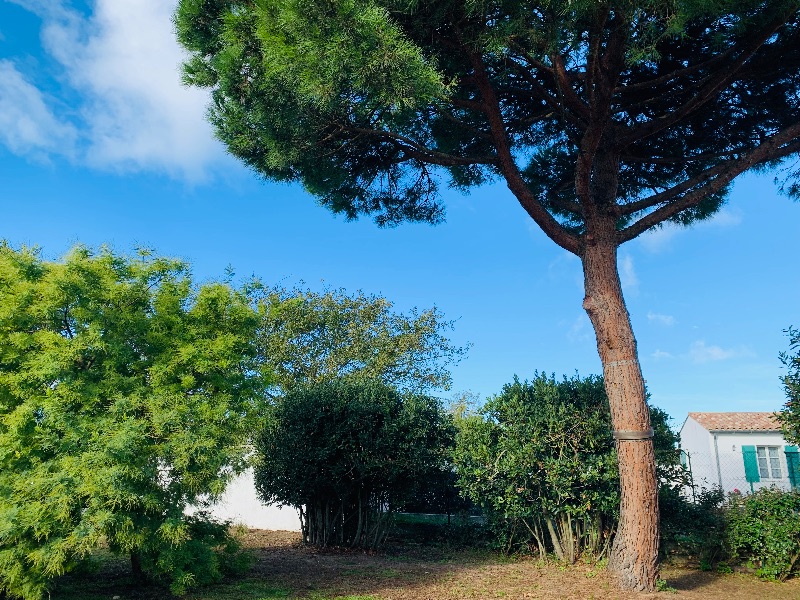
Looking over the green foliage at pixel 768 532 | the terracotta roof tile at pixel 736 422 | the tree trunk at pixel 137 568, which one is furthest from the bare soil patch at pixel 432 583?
the terracotta roof tile at pixel 736 422

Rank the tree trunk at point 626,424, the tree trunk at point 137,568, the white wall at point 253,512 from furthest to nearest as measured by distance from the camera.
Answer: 1. the white wall at point 253,512
2. the tree trunk at point 137,568
3. the tree trunk at point 626,424

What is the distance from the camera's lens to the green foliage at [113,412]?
6.29 m

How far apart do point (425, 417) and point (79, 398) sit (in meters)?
6.00

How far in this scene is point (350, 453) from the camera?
1066 centimetres

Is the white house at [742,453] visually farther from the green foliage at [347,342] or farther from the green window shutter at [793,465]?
the green foliage at [347,342]

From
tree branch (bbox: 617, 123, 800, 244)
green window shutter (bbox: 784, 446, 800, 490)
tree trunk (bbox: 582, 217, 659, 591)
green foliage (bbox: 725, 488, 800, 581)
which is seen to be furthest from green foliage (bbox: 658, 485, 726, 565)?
green window shutter (bbox: 784, 446, 800, 490)

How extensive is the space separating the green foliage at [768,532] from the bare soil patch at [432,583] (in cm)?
26

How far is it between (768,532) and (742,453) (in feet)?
44.4

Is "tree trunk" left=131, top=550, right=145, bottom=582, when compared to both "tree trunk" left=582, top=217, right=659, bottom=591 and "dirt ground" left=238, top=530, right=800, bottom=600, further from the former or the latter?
"tree trunk" left=582, top=217, right=659, bottom=591

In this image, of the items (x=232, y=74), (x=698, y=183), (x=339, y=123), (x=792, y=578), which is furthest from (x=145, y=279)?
(x=792, y=578)

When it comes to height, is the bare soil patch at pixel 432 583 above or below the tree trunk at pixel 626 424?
below

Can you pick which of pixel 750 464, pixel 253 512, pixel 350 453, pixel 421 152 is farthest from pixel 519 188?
pixel 750 464

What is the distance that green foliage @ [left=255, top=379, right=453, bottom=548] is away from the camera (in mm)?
10664

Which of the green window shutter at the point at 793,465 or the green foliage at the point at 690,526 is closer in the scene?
the green foliage at the point at 690,526
